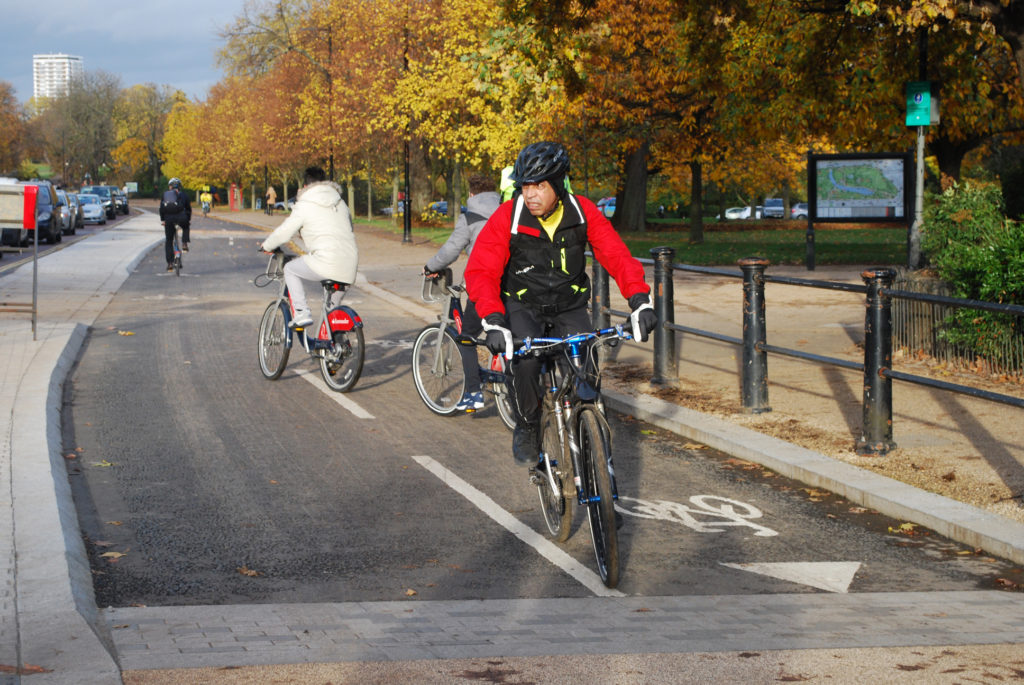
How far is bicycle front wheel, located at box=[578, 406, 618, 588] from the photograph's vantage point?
5531 millimetres

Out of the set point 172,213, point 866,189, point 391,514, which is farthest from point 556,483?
point 172,213

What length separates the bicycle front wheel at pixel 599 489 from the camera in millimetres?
5531

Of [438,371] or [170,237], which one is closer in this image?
[438,371]

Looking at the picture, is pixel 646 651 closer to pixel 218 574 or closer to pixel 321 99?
pixel 218 574

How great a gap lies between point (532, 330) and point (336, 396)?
516 centimetres

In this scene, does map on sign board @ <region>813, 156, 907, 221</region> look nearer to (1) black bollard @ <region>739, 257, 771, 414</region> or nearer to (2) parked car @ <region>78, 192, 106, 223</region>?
(1) black bollard @ <region>739, 257, 771, 414</region>

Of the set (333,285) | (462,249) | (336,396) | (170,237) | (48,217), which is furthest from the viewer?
(48,217)

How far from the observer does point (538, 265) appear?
20.3 ft

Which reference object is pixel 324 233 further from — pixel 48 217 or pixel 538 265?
pixel 48 217

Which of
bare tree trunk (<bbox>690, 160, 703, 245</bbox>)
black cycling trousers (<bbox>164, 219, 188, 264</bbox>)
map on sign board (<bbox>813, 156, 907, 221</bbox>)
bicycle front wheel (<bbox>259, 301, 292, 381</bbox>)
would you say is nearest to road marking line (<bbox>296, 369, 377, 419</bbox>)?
bicycle front wheel (<bbox>259, 301, 292, 381</bbox>)

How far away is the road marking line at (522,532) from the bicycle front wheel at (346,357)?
9.12 ft

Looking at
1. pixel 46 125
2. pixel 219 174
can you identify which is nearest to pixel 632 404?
pixel 219 174

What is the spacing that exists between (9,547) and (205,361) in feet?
24.8

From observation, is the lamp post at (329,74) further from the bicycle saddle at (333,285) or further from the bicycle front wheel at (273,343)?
the bicycle saddle at (333,285)
